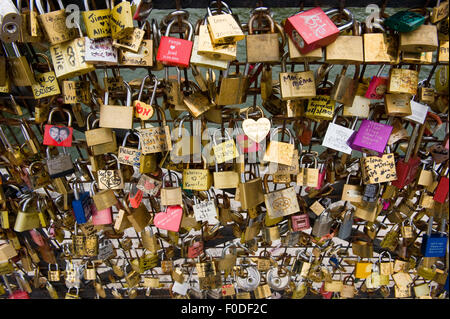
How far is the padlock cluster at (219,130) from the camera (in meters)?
1.03

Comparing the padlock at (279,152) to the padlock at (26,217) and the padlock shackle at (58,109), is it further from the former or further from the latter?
the padlock at (26,217)

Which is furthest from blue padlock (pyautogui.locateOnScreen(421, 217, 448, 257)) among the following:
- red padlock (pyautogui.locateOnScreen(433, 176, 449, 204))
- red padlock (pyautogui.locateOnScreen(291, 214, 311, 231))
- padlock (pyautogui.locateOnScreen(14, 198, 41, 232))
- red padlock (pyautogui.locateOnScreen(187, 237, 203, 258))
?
padlock (pyautogui.locateOnScreen(14, 198, 41, 232))

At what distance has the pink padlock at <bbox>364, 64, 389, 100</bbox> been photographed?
1165 millimetres

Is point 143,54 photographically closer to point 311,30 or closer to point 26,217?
point 311,30

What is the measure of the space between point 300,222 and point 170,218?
0.64 m

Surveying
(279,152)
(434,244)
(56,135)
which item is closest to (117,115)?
(56,135)

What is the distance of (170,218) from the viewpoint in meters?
1.40

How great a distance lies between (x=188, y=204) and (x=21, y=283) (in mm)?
1336

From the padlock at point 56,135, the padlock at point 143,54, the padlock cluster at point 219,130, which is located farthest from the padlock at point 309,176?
the padlock at point 56,135

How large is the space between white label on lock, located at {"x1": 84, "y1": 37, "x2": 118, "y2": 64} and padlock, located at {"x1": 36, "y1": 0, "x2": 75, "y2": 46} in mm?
82

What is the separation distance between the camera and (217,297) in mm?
2098

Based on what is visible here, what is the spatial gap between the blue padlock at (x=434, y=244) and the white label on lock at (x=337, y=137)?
839 mm

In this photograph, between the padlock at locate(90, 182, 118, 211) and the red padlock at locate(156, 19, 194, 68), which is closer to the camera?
the red padlock at locate(156, 19, 194, 68)

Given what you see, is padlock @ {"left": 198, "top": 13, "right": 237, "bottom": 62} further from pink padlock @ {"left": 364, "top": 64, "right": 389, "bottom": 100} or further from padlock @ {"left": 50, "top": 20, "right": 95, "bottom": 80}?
pink padlock @ {"left": 364, "top": 64, "right": 389, "bottom": 100}
